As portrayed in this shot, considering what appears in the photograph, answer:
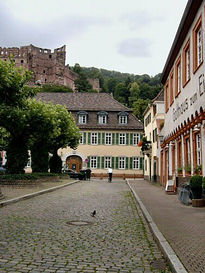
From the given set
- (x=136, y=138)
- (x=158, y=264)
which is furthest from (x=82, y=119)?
(x=158, y=264)

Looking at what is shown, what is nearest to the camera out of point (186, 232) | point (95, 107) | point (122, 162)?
point (186, 232)

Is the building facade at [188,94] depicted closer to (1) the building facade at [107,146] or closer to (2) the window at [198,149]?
(2) the window at [198,149]

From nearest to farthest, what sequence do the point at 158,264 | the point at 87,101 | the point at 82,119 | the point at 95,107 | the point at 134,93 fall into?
the point at 158,264
the point at 82,119
the point at 95,107
the point at 87,101
the point at 134,93

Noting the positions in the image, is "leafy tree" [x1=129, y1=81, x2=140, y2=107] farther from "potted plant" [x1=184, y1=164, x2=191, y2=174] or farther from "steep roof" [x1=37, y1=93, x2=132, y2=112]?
"potted plant" [x1=184, y1=164, x2=191, y2=174]

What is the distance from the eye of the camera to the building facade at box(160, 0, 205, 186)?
15086mm

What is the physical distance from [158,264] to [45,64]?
6073 inches

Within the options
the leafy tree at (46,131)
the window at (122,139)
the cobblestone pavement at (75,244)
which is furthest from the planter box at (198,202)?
the window at (122,139)

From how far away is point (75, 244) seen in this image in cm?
697

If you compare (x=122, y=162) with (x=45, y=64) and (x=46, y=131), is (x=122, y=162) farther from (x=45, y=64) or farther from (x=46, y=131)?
(x=45, y=64)

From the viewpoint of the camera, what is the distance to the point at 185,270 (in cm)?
496

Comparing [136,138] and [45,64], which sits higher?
[45,64]

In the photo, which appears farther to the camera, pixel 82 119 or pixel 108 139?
pixel 82 119

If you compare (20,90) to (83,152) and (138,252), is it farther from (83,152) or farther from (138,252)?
(83,152)

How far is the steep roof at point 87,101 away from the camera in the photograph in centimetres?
5447
